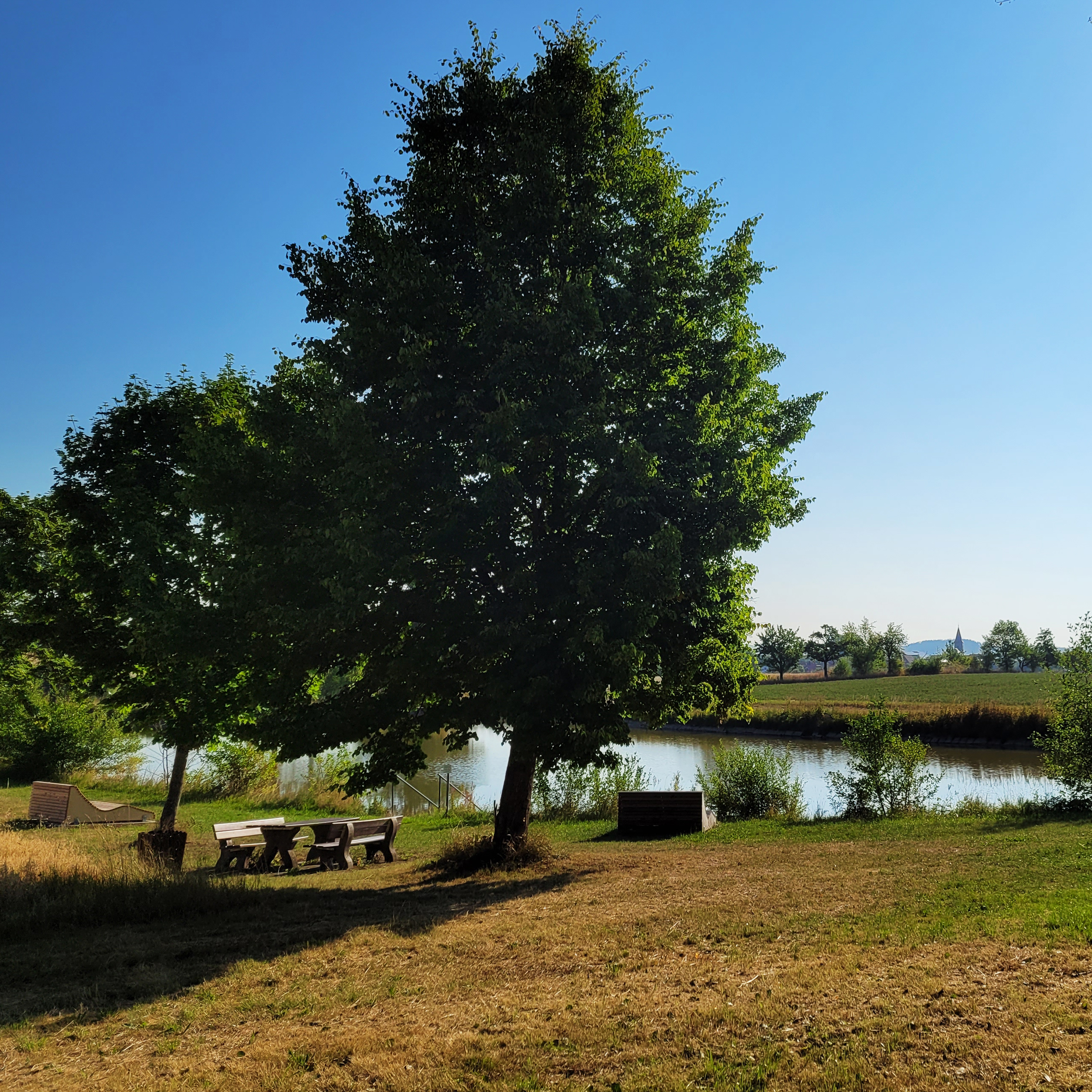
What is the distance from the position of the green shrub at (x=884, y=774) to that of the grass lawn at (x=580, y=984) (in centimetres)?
797

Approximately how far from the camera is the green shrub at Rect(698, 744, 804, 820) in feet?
66.2

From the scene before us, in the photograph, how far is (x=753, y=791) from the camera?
2041 cm

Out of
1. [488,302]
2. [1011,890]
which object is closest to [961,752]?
[1011,890]

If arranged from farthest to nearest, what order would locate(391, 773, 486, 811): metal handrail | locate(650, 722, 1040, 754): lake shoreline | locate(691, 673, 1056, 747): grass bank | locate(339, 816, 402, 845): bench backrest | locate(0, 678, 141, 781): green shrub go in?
locate(691, 673, 1056, 747): grass bank
locate(650, 722, 1040, 754): lake shoreline
locate(0, 678, 141, 781): green shrub
locate(391, 773, 486, 811): metal handrail
locate(339, 816, 402, 845): bench backrest

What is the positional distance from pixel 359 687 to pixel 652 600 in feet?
15.5

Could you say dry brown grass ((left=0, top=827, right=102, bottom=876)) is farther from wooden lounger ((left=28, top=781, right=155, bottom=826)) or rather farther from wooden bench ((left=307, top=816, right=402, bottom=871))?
wooden lounger ((left=28, top=781, right=155, bottom=826))

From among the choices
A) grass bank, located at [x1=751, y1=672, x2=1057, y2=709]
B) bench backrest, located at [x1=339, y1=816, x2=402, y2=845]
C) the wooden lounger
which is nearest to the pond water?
bench backrest, located at [x1=339, y1=816, x2=402, y2=845]

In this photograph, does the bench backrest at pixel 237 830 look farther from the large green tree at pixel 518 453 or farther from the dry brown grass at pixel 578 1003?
the dry brown grass at pixel 578 1003

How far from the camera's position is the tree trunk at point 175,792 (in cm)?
1694

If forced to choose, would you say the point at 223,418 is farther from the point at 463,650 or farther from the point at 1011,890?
the point at 1011,890

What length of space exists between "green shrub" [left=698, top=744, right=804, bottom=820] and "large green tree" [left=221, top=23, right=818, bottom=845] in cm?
758

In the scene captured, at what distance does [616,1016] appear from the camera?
5621 millimetres

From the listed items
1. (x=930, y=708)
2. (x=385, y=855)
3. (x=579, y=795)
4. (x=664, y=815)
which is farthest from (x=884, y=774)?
(x=930, y=708)

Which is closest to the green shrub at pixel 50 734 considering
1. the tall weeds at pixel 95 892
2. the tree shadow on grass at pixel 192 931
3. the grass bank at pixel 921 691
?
the tall weeds at pixel 95 892
